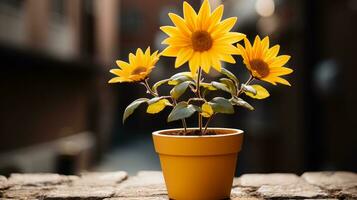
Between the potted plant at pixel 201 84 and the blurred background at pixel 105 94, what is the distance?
329cm

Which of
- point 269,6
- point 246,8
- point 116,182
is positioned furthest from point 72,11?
point 116,182

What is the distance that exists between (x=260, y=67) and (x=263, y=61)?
0.03 meters

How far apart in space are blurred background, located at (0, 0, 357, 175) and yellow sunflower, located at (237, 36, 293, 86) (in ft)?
10.6

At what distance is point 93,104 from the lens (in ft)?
55.0

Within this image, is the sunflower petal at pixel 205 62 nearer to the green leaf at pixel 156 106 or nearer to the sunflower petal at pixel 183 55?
the sunflower petal at pixel 183 55

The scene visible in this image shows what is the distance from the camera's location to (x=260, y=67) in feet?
6.15

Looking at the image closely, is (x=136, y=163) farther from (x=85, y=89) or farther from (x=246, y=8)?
(x=246, y=8)

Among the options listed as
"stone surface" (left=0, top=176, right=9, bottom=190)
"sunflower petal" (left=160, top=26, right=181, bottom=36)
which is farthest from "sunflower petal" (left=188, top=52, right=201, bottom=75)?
"stone surface" (left=0, top=176, right=9, bottom=190)

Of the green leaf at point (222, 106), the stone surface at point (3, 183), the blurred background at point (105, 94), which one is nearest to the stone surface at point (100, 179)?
the stone surface at point (3, 183)

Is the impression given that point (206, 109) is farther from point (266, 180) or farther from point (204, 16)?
point (266, 180)

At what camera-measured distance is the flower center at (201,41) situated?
1.77 metres

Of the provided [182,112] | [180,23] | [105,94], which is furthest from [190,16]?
[105,94]

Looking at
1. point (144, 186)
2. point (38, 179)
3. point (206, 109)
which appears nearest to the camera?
point (206, 109)

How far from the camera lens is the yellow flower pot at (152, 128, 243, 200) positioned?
181cm
